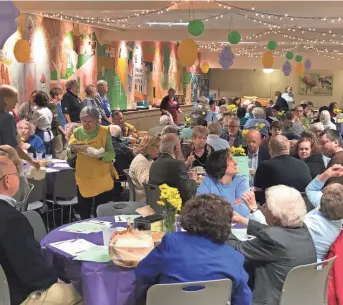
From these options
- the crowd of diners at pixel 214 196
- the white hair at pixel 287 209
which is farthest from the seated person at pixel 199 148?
the white hair at pixel 287 209

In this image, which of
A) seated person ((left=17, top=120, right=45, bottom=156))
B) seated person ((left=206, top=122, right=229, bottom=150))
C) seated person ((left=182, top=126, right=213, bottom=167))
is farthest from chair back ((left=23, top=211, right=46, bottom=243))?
seated person ((left=206, top=122, right=229, bottom=150))

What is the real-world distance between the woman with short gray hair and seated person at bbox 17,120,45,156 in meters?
1.28

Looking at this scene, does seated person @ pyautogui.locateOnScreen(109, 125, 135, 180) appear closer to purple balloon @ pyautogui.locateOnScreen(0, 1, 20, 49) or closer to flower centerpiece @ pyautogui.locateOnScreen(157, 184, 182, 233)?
purple balloon @ pyautogui.locateOnScreen(0, 1, 20, 49)

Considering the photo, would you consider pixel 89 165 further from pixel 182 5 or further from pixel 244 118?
pixel 244 118

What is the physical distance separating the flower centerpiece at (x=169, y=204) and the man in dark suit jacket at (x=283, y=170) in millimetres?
2040

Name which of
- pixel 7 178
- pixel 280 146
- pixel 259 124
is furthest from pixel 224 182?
pixel 259 124

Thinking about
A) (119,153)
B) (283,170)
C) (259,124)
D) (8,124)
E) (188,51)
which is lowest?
(119,153)

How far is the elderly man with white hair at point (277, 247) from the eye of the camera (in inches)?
118

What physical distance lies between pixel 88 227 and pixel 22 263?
105 centimetres

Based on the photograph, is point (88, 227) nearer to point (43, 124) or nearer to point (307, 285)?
point (307, 285)

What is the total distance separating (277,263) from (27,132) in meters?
4.49

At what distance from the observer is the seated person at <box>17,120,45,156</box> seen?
6.65 m

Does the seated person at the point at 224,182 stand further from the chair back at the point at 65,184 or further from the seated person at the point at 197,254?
the chair back at the point at 65,184

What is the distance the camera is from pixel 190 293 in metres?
2.59
